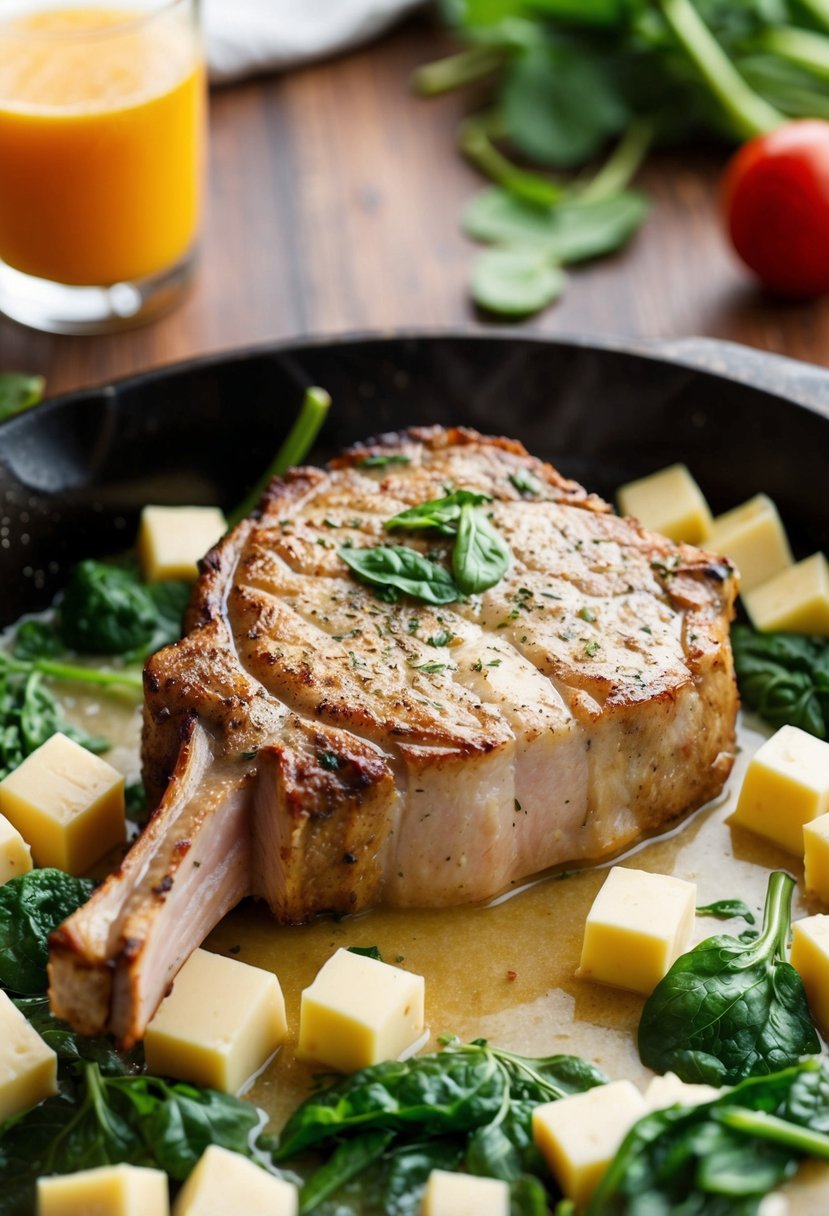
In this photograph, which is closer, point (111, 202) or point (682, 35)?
point (111, 202)

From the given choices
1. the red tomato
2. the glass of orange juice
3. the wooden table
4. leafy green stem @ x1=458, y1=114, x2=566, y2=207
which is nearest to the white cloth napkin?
the wooden table

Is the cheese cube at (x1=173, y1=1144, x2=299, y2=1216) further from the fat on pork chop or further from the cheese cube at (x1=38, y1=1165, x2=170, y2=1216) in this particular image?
the fat on pork chop

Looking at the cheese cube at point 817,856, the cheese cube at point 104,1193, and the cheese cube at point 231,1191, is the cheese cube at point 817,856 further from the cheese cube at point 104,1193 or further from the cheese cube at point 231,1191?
the cheese cube at point 104,1193

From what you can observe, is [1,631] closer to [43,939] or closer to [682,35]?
[43,939]

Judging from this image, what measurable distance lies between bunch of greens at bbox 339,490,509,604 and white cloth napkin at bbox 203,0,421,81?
4.22m

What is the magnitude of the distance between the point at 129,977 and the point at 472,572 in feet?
5.01

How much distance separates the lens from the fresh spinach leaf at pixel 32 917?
3768 mm

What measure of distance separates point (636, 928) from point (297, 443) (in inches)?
85.5

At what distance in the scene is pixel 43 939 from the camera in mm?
3814

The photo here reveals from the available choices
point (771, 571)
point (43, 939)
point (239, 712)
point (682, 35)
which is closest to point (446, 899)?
point (239, 712)

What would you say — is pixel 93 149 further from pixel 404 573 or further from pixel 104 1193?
pixel 104 1193

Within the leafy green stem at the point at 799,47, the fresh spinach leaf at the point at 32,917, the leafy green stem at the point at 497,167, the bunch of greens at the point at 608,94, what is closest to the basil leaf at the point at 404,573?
the fresh spinach leaf at the point at 32,917

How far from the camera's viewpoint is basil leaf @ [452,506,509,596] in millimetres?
4223

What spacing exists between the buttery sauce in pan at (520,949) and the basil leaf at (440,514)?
→ 3.56 feet
